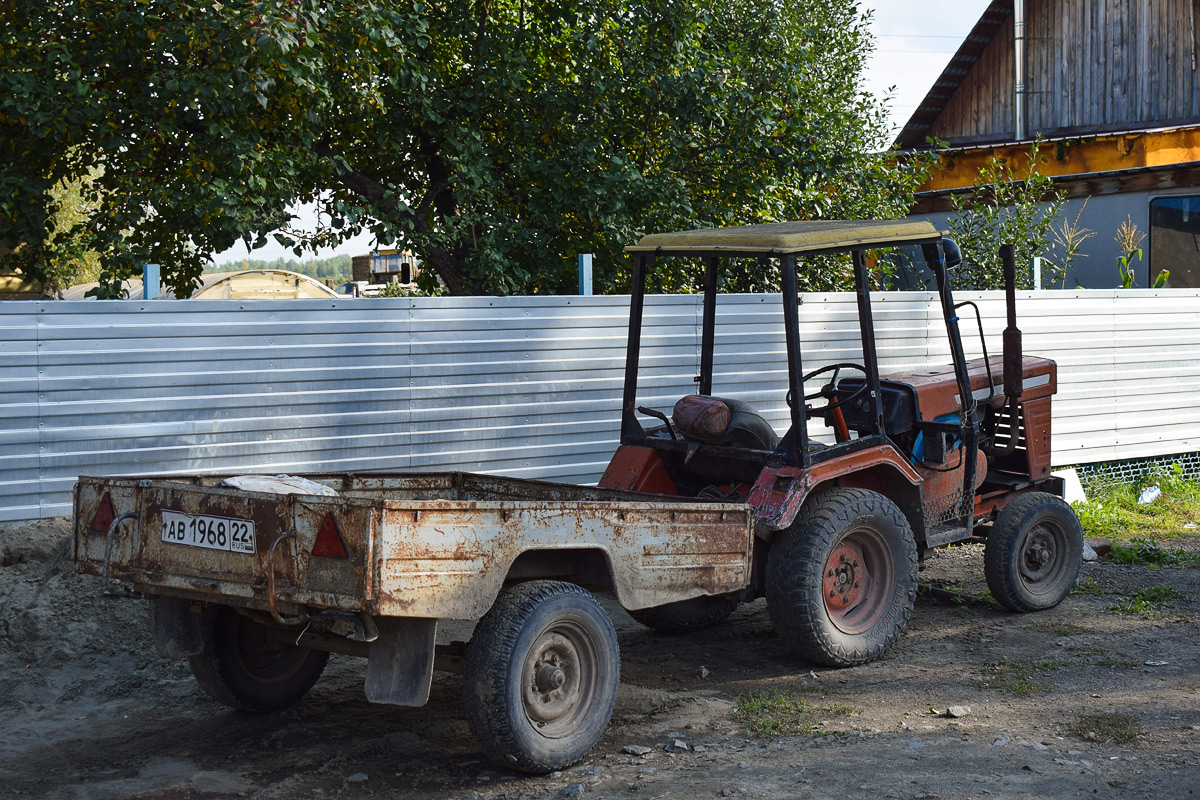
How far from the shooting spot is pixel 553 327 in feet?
26.7

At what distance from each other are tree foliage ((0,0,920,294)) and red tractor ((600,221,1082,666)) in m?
3.26

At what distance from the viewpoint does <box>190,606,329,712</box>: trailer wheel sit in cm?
525

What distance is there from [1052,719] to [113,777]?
4.02m

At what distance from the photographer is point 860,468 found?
235 inches

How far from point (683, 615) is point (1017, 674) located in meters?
1.88

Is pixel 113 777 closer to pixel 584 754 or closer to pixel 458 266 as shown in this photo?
pixel 584 754

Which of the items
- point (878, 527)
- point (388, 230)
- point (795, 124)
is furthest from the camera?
point (795, 124)

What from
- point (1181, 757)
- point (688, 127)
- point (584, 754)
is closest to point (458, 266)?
point (688, 127)

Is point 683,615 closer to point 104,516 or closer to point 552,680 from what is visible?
point 552,680

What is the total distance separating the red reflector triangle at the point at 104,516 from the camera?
4.76 metres

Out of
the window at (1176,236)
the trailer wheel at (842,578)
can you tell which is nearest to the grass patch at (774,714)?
the trailer wheel at (842,578)

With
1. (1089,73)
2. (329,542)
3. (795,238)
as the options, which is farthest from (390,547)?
(1089,73)

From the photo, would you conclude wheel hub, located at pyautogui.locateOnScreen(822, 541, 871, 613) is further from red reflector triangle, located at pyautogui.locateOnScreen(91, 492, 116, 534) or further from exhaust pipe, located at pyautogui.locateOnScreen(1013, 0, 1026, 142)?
exhaust pipe, located at pyautogui.locateOnScreen(1013, 0, 1026, 142)

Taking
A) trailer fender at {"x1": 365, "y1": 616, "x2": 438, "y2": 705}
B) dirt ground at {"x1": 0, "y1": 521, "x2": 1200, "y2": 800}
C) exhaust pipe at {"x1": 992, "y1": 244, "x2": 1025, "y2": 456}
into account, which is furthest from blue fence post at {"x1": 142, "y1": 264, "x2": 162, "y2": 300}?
exhaust pipe at {"x1": 992, "y1": 244, "x2": 1025, "y2": 456}
